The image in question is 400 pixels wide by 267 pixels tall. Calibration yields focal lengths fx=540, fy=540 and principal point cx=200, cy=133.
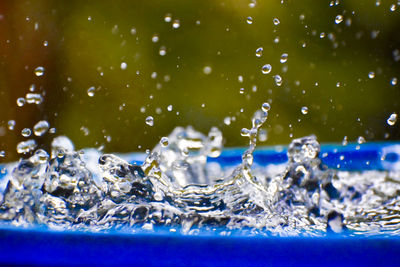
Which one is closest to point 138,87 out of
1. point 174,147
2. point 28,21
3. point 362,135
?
point 28,21

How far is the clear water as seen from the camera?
0.61 metres

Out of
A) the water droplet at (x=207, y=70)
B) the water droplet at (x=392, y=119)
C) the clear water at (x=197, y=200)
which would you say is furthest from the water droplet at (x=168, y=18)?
the clear water at (x=197, y=200)

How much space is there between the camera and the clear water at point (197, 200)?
24.2 inches

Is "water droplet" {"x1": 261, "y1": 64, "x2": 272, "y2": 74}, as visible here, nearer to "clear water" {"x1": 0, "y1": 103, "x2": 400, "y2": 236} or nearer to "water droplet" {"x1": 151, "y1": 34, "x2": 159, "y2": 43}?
"water droplet" {"x1": 151, "y1": 34, "x2": 159, "y2": 43}

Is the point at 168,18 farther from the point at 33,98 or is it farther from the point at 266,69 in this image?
the point at 33,98

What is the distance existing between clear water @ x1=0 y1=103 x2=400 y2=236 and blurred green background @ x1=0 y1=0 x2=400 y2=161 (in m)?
1.63

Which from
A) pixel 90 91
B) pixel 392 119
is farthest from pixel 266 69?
pixel 90 91

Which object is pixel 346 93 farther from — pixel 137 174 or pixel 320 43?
pixel 137 174

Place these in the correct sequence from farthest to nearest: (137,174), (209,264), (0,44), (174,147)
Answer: (0,44) → (174,147) → (137,174) → (209,264)

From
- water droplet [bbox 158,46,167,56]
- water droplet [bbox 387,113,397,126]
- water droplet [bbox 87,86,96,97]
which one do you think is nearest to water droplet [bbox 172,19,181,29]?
water droplet [bbox 158,46,167,56]

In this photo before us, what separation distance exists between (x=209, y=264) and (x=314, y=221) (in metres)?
0.18

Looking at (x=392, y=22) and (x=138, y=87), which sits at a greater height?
(x=392, y=22)

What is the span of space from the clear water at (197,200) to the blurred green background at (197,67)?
5.35ft

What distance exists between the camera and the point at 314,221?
2.13ft
